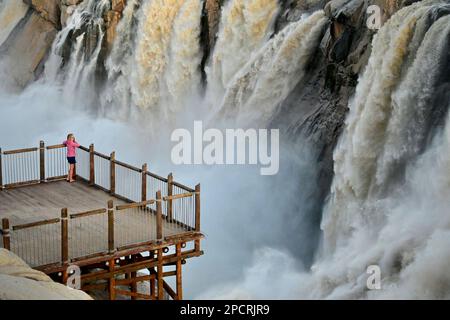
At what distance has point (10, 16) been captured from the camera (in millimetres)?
37781

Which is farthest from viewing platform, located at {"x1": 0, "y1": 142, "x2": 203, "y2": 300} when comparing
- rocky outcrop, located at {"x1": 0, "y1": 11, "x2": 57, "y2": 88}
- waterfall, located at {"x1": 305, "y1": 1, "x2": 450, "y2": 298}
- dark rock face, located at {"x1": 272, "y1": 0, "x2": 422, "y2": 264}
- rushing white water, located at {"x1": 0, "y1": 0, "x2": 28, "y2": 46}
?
rushing white water, located at {"x1": 0, "y1": 0, "x2": 28, "y2": 46}

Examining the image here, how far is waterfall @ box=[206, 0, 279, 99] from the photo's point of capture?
26281mm

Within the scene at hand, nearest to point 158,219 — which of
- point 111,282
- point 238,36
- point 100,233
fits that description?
point 100,233

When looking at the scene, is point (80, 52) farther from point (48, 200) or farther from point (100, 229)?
point (100, 229)

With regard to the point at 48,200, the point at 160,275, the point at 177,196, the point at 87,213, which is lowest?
the point at 160,275

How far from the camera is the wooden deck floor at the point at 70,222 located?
53.0ft

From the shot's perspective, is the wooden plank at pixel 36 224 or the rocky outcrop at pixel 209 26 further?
the rocky outcrop at pixel 209 26

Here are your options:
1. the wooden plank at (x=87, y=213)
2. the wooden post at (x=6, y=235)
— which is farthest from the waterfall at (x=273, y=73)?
the wooden post at (x=6, y=235)

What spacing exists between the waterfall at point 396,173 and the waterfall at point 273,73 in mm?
3695

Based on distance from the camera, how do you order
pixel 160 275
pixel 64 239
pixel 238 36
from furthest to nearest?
pixel 238 36 < pixel 160 275 < pixel 64 239

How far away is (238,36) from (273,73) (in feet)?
10.0

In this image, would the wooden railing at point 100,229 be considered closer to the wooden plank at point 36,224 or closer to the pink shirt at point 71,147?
the wooden plank at point 36,224

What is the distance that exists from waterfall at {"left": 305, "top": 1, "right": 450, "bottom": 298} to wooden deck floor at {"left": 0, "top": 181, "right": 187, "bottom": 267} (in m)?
3.40
